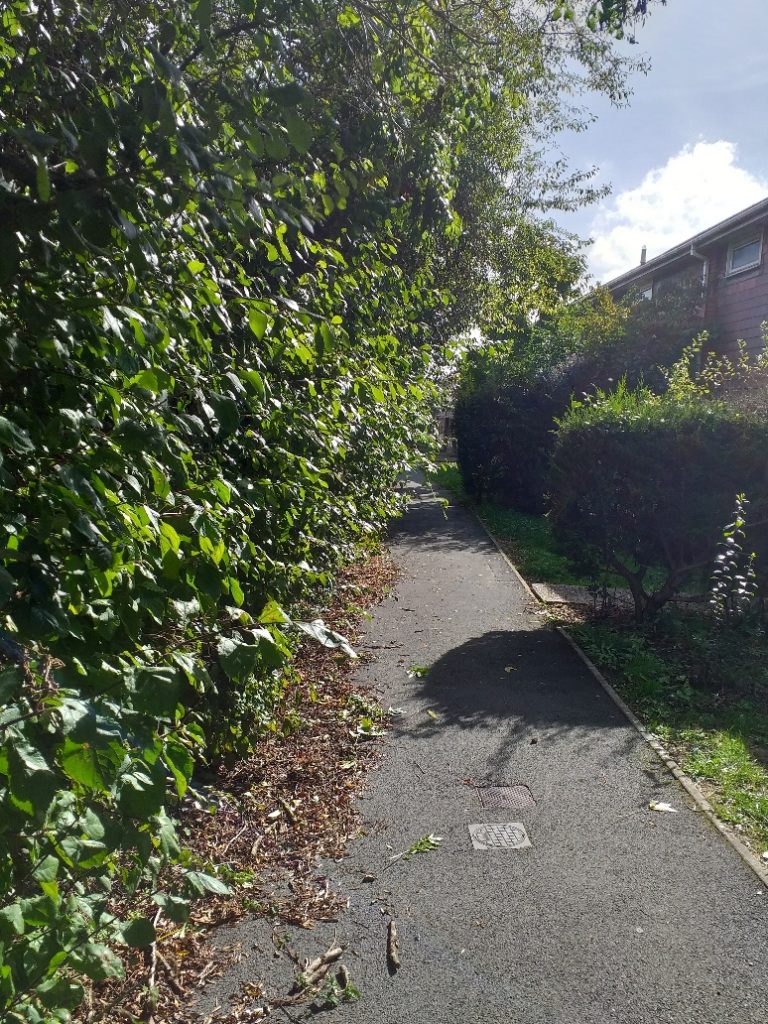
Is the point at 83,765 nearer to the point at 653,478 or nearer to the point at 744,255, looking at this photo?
the point at 653,478

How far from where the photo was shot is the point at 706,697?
22.7ft

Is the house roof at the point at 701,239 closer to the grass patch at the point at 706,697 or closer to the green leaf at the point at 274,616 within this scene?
the grass patch at the point at 706,697

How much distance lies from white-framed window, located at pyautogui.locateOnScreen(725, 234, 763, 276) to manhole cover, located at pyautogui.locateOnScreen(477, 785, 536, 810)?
47.6 ft

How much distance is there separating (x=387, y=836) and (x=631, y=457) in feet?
16.9

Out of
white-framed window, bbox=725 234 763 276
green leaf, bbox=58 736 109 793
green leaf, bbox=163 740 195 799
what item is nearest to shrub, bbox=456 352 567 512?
white-framed window, bbox=725 234 763 276

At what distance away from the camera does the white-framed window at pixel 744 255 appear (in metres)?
16.6

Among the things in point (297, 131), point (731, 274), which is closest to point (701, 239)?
point (731, 274)

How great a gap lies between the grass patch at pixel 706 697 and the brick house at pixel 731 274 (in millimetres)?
10109

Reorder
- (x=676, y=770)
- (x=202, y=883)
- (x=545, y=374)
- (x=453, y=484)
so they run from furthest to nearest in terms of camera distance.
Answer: (x=453, y=484)
(x=545, y=374)
(x=676, y=770)
(x=202, y=883)

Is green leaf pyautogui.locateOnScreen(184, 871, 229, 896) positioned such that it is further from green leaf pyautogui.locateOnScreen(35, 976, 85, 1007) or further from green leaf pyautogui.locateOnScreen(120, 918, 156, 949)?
green leaf pyautogui.locateOnScreen(35, 976, 85, 1007)

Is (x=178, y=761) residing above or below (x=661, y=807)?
above

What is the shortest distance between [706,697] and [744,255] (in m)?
13.3

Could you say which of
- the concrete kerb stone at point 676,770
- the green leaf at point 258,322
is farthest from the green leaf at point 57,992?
the concrete kerb stone at point 676,770

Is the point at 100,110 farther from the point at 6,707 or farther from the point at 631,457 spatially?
the point at 631,457
